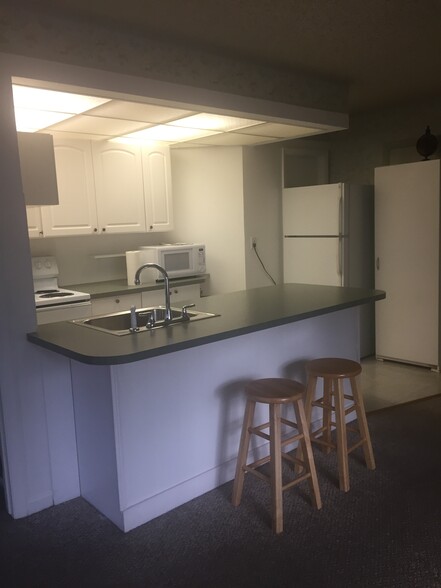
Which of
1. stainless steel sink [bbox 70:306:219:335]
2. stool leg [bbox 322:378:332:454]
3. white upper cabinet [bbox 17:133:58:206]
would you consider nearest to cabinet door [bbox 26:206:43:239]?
white upper cabinet [bbox 17:133:58:206]

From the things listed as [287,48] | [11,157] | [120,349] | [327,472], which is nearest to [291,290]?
[327,472]

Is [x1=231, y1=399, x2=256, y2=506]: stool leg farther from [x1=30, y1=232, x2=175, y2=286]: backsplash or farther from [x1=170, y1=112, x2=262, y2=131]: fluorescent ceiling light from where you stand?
[x1=30, y1=232, x2=175, y2=286]: backsplash

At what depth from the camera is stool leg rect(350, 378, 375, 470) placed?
269cm

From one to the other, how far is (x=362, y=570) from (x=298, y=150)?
4.07 m

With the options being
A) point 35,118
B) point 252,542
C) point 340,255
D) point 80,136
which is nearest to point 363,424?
point 252,542

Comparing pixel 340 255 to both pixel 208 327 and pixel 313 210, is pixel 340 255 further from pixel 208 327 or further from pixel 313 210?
pixel 208 327

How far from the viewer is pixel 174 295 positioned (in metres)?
4.47

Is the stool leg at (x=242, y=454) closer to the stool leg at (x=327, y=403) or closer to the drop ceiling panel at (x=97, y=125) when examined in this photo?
the stool leg at (x=327, y=403)

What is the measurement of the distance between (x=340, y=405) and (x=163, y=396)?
2.94 ft

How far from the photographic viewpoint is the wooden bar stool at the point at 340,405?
2.54 m

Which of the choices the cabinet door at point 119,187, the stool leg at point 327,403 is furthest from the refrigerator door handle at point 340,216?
the stool leg at point 327,403

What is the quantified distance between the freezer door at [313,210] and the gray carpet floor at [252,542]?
2363 mm

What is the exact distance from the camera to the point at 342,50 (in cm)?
300

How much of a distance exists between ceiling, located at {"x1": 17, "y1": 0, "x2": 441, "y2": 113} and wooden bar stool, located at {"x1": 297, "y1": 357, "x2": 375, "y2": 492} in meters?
1.77
